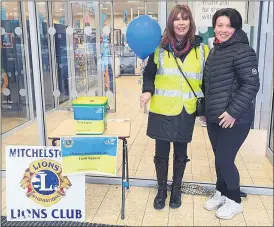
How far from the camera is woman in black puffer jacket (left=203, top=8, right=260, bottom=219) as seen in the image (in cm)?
188

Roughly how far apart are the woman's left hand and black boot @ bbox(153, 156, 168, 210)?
56 cm

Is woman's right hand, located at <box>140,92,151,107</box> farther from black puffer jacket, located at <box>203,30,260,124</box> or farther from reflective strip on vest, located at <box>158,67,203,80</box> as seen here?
black puffer jacket, located at <box>203,30,260,124</box>

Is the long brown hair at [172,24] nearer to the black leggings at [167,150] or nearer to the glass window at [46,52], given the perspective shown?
the black leggings at [167,150]

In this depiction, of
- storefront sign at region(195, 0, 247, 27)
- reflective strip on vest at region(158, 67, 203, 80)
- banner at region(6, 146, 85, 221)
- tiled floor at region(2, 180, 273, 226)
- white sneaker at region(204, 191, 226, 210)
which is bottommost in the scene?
tiled floor at region(2, 180, 273, 226)

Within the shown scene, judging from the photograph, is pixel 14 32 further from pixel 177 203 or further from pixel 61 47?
pixel 177 203

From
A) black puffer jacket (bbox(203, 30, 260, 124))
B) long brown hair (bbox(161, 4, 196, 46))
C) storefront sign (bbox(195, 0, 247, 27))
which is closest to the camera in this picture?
black puffer jacket (bbox(203, 30, 260, 124))

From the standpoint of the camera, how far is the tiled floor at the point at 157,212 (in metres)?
2.21

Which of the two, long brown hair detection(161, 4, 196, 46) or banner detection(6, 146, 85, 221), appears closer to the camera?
long brown hair detection(161, 4, 196, 46)

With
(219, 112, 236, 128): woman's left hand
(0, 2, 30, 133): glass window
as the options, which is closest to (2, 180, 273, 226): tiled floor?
(219, 112, 236, 128): woman's left hand

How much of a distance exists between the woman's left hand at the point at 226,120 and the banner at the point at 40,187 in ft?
3.24

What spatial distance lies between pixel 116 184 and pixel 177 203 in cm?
62

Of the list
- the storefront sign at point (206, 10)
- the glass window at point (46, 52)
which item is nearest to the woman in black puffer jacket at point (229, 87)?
the storefront sign at point (206, 10)

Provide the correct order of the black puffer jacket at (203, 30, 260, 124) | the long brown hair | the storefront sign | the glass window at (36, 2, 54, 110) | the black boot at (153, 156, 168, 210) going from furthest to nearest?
the glass window at (36, 2, 54, 110)
the storefront sign
the black boot at (153, 156, 168, 210)
the long brown hair
the black puffer jacket at (203, 30, 260, 124)

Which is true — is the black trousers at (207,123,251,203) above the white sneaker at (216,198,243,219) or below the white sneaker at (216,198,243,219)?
above
